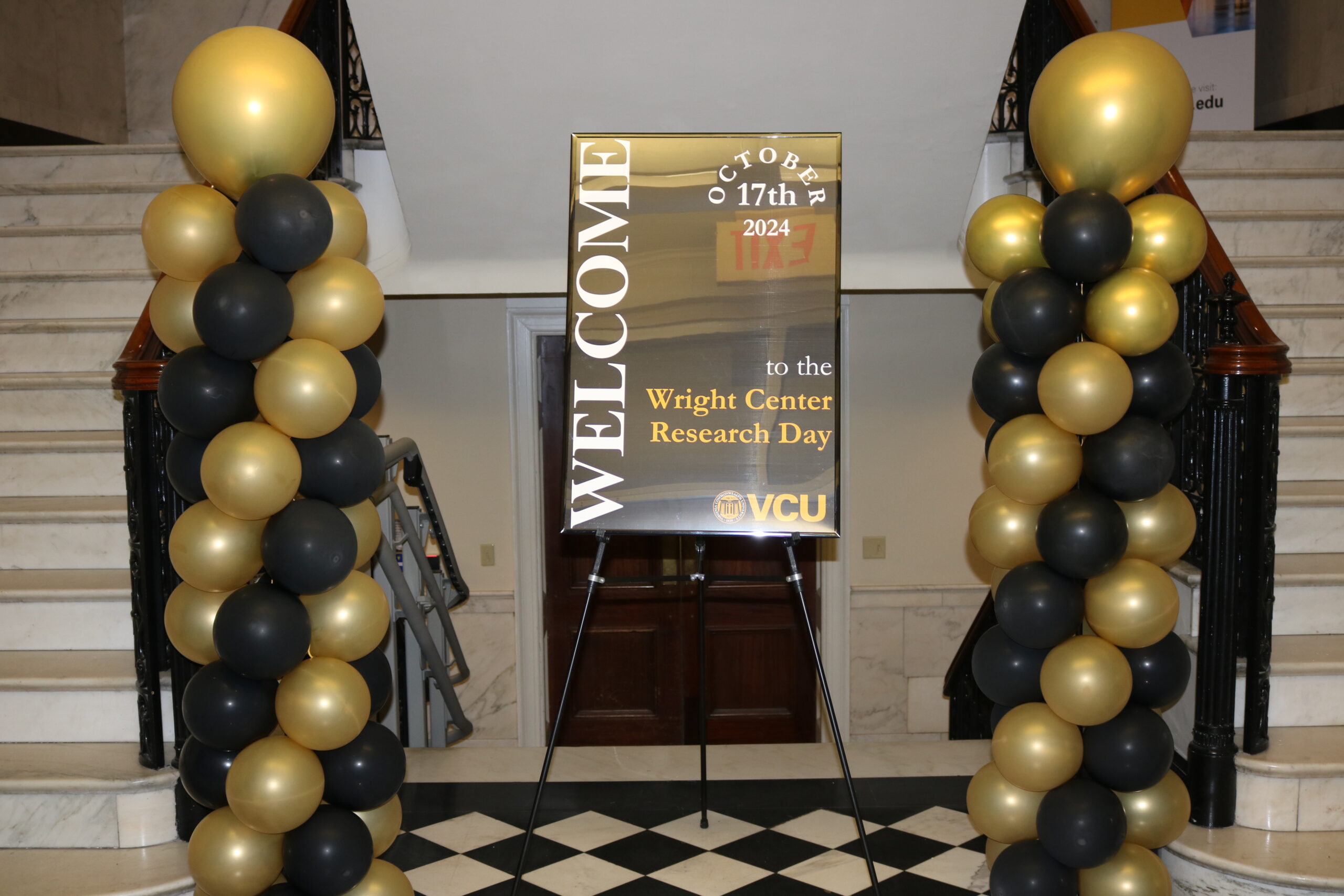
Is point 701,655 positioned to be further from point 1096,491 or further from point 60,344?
point 60,344

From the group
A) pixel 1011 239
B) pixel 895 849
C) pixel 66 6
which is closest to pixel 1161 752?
pixel 895 849

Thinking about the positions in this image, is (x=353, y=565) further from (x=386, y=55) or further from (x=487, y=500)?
(x=487, y=500)

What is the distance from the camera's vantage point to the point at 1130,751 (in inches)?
83.3

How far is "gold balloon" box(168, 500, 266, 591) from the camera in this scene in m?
2.02

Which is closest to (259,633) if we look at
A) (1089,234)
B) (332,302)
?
(332,302)

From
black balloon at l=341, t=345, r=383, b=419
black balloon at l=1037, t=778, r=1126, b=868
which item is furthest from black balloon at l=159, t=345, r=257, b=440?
black balloon at l=1037, t=778, r=1126, b=868

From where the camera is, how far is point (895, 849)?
8.78ft

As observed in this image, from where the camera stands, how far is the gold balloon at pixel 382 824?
7.27 feet

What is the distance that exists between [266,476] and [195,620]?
386 millimetres

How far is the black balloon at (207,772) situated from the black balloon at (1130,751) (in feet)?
5.80

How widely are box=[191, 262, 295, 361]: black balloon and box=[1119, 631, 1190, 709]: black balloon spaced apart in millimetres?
1860

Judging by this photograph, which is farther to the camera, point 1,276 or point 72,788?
point 1,276

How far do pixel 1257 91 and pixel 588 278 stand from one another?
4.37 metres

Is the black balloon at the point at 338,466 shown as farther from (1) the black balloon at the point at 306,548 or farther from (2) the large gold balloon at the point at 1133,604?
(2) the large gold balloon at the point at 1133,604
